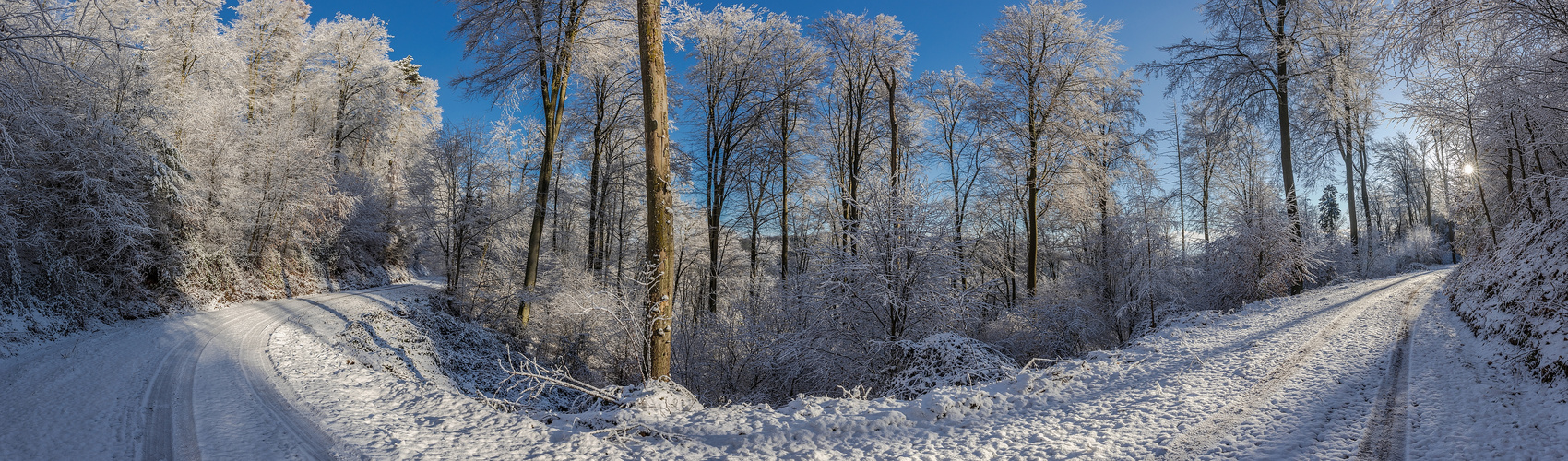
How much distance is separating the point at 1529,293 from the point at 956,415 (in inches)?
290

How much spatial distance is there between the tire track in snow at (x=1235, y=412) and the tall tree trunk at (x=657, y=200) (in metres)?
4.27

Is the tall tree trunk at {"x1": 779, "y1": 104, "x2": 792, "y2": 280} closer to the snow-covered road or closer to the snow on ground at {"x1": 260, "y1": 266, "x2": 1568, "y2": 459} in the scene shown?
the snow on ground at {"x1": 260, "y1": 266, "x2": 1568, "y2": 459}

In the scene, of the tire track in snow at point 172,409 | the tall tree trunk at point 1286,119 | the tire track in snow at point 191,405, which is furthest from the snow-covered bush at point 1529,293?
the tire track in snow at point 172,409

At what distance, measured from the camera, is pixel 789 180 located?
15.3 metres

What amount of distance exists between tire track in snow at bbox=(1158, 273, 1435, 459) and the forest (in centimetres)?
151

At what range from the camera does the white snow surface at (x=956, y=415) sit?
3.34 m

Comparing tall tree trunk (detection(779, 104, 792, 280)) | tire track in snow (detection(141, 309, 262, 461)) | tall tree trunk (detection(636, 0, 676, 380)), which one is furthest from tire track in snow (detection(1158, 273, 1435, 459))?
tall tree trunk (detection(779, 104, 792, 280))

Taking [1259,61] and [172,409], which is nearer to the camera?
[172,409]

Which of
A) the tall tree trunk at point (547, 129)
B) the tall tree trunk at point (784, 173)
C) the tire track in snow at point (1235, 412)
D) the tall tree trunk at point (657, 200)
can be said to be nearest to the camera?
the tire track in snow at point (1235, 412)

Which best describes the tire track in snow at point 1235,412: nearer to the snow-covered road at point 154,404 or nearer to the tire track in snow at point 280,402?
the tire track in snow at point 280,402

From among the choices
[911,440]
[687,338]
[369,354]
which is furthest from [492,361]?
[911,440]

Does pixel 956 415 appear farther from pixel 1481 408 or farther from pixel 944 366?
pixel 1481 408

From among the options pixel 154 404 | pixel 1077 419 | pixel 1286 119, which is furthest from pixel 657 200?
pixel 1286 119

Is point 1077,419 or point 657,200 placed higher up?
point 657,200
